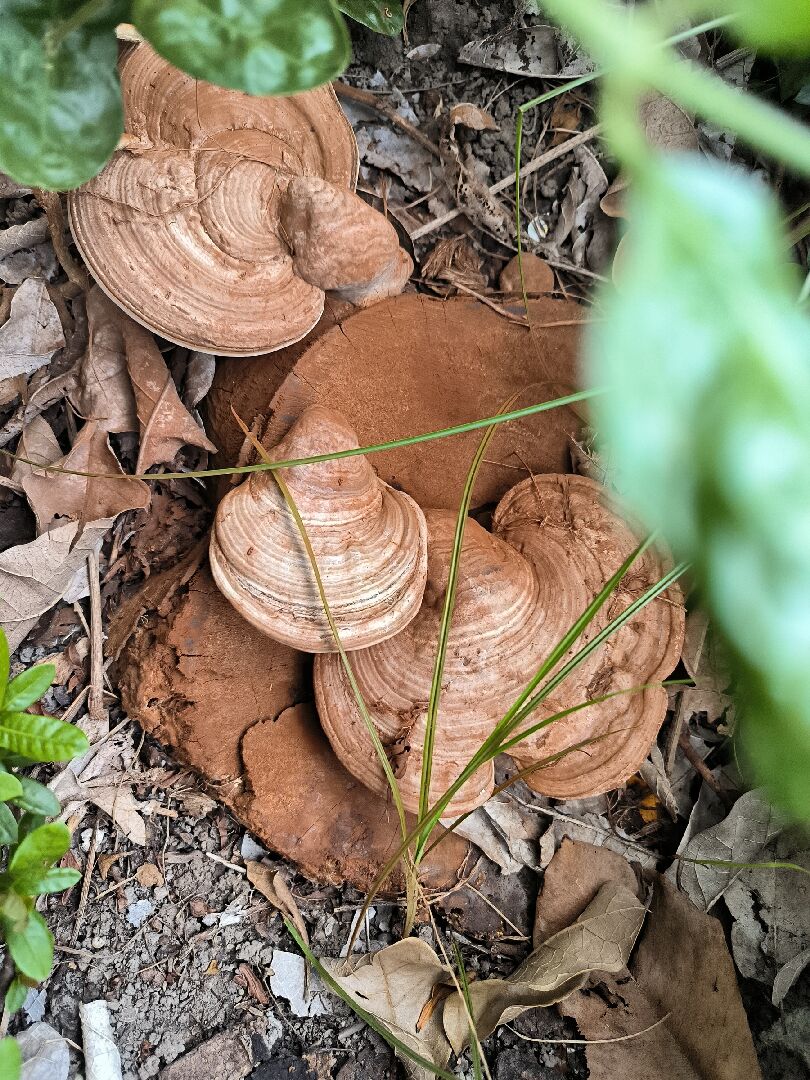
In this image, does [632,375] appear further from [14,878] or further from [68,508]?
[68,508]

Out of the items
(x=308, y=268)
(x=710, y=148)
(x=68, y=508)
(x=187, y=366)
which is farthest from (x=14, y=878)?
(x=710, y=148)

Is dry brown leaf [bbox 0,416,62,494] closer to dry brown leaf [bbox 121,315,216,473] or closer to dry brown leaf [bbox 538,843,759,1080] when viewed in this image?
dry brown leaf [bbox 121,315,216,473]

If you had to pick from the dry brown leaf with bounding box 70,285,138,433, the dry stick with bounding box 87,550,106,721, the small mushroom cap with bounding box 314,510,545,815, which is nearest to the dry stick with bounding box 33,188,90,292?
the dry brown leaf with bounding box 70,285,138,433

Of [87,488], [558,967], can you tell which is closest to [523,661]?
[558,967]

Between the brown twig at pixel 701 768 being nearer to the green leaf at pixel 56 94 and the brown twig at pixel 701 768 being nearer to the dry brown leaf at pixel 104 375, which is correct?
the dry brown leaf at pixel 104 375

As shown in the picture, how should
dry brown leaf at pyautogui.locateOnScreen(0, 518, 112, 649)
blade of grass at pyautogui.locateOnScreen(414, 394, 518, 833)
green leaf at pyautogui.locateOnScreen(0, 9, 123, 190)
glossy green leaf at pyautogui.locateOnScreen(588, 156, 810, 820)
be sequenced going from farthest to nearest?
dry brown leaf at pyautogui.locateOnScreen(0, 518, 112, 649) → blade of grass at pyautogui.locateOnScreen(414, 394, 518, 833) → green leaf at pyautogui.locateOnScreen(0, 9, 123, 190) → glossy green leaf at pyautogui.locateOnScreen(588, 156, 810, 820)

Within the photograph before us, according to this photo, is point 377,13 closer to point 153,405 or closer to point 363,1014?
point 153,405
